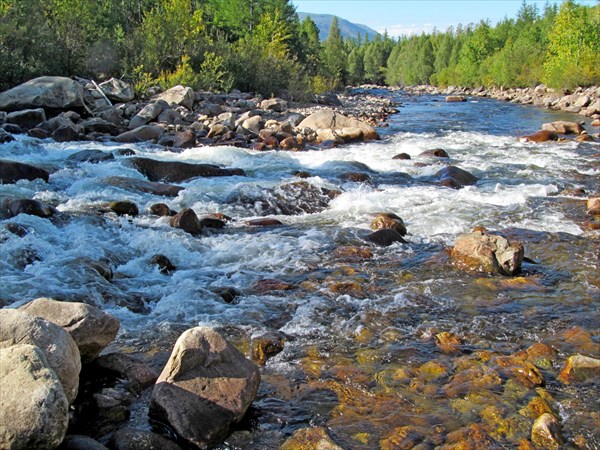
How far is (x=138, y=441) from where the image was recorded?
4.13 meters

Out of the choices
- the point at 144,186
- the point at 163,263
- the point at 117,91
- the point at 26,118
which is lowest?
the point at 163,263

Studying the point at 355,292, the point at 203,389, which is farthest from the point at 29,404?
the point at 355,292

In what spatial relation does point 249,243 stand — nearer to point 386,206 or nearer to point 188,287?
point 188,287

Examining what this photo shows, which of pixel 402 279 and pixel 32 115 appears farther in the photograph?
pixel 32 115

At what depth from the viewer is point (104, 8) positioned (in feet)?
126

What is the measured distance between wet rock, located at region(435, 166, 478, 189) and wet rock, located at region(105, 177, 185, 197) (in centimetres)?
642

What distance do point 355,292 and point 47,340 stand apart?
4.23 meters

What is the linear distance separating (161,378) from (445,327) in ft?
11.0

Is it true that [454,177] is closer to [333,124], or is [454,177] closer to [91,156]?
[333,124]

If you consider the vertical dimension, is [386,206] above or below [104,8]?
below

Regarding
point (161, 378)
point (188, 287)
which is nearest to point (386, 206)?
point (188, 287)

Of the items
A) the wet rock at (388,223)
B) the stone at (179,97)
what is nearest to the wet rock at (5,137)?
the stone at (179,97)

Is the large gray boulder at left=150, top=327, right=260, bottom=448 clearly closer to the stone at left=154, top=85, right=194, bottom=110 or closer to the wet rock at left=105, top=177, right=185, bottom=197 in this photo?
the wet rock at left=105, top=177, right=185, bottom=197

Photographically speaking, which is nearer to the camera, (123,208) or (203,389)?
(203,389)
